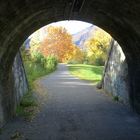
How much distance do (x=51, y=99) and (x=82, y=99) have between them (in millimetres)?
1516

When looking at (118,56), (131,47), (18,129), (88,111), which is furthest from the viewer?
(118,56)

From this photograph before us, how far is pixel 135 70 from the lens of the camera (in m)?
14.2

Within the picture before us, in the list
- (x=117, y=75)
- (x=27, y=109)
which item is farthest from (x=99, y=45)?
(x=27, y=109)

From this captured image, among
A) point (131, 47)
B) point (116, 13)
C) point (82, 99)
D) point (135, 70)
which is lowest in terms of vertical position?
point (82, 99)

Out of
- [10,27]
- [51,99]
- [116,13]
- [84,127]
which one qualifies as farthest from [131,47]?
[51,99]

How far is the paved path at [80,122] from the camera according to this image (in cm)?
1084

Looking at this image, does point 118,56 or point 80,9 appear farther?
point 118,56

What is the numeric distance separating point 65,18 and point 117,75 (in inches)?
184

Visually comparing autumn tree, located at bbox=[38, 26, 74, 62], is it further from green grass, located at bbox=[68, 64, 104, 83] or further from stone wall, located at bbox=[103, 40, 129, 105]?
stone wall, located at bbox=[103, 40, 129, 105]

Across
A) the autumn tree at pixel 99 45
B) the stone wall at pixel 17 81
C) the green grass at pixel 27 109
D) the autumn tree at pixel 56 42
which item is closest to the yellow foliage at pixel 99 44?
the autumn tree at pixel 99 45

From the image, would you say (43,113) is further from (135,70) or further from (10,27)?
(10,27)

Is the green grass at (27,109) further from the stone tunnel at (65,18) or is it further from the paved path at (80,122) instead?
the stone tunnel at (65,18)

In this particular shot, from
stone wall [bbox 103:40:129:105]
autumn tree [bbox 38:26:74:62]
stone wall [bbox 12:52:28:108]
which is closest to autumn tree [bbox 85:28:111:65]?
autumn tree [bbox 38:26:74:62]

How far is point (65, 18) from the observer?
49.0 ft
